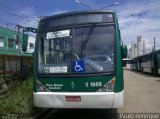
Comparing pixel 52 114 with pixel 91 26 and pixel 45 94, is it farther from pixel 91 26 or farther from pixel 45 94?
pixel 91 26

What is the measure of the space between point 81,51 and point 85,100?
123 centimetres

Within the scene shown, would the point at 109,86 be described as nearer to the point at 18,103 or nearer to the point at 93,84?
the point at 93,84

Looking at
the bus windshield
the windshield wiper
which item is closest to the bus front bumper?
the bus windshield

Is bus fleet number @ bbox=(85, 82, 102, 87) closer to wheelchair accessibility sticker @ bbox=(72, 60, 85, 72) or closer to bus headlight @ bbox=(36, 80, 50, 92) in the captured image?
wheelchair accessibility sticker @ bbox=(72, 60, 85, 72)

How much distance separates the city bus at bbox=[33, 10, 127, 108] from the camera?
6883 mm

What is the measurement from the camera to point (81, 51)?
7.12 metres

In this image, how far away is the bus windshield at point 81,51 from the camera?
702 centimetres

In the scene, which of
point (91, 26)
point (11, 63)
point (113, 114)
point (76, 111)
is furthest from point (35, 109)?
Answer: point (11, 63)

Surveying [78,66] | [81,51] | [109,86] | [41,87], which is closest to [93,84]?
[109,86]

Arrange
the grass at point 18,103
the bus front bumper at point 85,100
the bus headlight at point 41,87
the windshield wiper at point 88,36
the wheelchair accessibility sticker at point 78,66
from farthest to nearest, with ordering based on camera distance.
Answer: the grass at point 18,103 < the bus headlight at point 41,87 < the windshield wiper at point 88,36 < the wheelchair accessibility sticker at point 78,66 < the bus front bumper at point 85,100

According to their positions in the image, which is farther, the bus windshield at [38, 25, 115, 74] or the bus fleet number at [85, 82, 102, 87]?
the bus windshield at [38, 25, 115, 74]

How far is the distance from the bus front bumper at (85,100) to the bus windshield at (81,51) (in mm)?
578

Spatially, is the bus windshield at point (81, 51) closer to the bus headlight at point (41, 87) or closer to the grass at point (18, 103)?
the bus headlight at point (41, 87)

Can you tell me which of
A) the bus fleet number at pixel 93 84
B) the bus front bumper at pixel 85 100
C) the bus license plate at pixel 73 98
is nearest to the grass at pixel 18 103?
the bus front bumper at pixel 85 100
